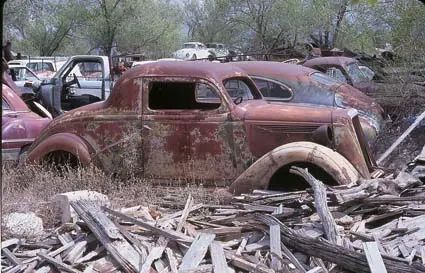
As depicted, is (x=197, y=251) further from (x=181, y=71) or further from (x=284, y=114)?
(x=181, y=71)

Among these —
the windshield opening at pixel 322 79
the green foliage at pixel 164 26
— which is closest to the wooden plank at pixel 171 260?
the windshield opening at pixel 322 79

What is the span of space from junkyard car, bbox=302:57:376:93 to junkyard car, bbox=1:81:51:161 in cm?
637

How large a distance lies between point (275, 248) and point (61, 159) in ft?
12.4

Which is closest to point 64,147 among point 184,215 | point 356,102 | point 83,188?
point 83,188

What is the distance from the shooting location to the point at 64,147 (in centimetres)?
699

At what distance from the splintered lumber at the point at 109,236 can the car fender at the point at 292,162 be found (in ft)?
5.81

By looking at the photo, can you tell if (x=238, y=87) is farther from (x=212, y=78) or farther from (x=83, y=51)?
(x=83, y=51)

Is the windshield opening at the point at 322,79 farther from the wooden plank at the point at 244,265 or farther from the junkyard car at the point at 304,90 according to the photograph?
the wooden plank at the point at 244,265

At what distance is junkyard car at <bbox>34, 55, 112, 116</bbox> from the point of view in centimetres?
1300

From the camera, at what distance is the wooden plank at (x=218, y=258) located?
4068 mm

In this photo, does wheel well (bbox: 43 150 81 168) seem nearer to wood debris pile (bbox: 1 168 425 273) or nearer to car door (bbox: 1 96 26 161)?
car door (bbox: 1 96 26 161)

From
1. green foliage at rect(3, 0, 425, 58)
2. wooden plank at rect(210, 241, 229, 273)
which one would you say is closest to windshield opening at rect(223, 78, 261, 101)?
wooden plank at rect(210, 241, 229, 273)

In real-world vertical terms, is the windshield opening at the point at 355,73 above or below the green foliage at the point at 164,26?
below

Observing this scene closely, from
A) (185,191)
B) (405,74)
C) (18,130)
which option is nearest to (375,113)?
(405,74)
